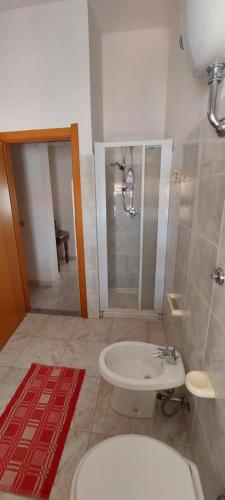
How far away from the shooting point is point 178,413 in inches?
54.7

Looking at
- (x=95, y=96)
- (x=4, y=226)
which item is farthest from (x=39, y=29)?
(x=4, y=226)

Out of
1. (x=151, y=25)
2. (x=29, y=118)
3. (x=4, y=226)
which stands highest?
(x=151, y=25)

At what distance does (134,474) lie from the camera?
0.78 metres

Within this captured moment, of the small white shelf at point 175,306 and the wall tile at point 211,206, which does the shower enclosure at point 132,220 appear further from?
the wall tile at point 211,206

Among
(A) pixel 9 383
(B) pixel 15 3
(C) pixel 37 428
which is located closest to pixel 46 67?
(B) pixel 15 3

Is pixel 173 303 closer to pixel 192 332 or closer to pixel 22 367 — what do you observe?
pixel 192 332

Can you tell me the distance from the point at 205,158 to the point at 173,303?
971 mm

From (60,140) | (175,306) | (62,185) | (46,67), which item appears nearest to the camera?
(175,306)

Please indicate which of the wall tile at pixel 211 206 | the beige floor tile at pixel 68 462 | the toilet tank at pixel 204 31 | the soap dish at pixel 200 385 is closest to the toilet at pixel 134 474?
the soap dish at pixel 200 385

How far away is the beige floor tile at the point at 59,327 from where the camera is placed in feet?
6.95

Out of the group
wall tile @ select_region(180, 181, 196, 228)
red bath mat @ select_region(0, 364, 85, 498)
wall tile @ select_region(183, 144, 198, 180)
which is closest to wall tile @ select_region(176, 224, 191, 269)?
wall tile @ select_region(180, 181, 196, 228)

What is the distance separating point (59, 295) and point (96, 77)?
2.48 meters

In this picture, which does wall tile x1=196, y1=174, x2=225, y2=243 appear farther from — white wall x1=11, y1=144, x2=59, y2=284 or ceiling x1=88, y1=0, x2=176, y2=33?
white wall x1=11, y1=144, x2=59, y2=284

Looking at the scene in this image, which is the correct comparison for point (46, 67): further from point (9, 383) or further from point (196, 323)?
point (9, 383)
